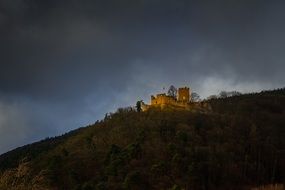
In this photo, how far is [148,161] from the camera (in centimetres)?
17938

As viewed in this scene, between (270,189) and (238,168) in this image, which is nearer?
(270,189)

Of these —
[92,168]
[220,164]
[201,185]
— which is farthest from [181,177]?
[92,168]

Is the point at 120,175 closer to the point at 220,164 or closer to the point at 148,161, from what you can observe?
the point at 148,161

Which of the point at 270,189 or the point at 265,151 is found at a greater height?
the point at 265,151

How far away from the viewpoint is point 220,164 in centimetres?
17900

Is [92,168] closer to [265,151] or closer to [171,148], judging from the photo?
[171,148]

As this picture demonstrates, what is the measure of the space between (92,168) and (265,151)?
1957 inches

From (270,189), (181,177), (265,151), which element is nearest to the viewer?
(270,189)

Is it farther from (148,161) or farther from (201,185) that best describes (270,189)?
(148,161)

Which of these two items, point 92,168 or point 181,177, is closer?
point 181,177

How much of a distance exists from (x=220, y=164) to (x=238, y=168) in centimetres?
511

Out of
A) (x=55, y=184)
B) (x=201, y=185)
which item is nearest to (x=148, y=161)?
(x=201, y=185)

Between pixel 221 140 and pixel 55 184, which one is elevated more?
pixel 221 140

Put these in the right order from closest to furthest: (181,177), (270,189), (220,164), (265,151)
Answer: (270,189), (181,177), (220,164), (265,151)
